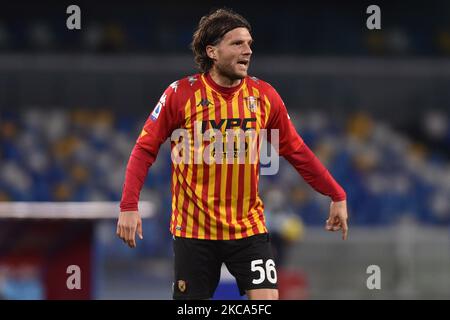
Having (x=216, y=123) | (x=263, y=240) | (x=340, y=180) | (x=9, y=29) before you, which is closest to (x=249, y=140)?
(x=216, y=123)

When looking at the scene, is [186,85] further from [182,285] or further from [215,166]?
[182,285]

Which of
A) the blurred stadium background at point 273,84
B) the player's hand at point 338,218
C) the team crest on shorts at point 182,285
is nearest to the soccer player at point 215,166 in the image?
the team crest on shorts at point 182,285

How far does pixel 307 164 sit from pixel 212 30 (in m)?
0.86

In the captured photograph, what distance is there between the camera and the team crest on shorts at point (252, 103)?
4824mm

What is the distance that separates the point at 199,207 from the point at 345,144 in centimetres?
1344

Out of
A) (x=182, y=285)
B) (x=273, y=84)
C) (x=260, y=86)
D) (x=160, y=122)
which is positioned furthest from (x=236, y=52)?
(x=273, y=84)

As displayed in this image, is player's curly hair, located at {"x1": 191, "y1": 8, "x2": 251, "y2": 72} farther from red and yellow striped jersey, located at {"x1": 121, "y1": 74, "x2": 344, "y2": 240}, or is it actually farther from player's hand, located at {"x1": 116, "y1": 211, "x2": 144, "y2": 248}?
player's hand, located at {"x1": 116, "y1": 211, "x2": 144, "y2": 248}

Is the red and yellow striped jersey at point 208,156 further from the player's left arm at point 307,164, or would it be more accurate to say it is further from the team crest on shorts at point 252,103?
the player's left arm at point 307,164

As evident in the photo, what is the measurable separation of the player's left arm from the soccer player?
0.10m

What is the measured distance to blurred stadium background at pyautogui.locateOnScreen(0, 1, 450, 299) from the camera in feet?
54.6

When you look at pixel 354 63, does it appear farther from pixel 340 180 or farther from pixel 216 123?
pixel 216 123

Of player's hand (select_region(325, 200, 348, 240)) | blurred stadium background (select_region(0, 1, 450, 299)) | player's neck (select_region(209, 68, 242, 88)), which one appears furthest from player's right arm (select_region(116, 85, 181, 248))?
blurred stadium background (select_region(0, 1, 450, 299))

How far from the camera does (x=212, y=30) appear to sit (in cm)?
482

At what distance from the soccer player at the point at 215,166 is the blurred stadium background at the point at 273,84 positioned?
10.3 metres
